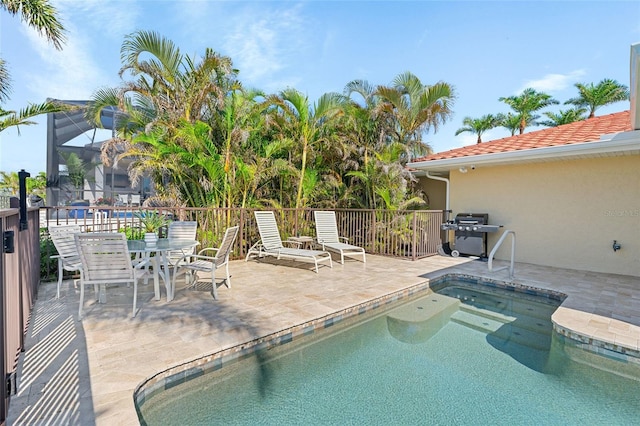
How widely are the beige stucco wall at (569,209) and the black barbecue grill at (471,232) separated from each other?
1.64 feet

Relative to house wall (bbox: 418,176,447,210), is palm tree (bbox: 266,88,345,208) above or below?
above

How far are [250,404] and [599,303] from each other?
575cm

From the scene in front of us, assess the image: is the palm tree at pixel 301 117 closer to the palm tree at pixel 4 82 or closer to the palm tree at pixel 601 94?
the palm tree at pixel 4 82

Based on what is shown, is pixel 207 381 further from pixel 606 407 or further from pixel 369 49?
pixel 369 49

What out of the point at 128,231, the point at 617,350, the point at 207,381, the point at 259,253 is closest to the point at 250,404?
the point at 207,381

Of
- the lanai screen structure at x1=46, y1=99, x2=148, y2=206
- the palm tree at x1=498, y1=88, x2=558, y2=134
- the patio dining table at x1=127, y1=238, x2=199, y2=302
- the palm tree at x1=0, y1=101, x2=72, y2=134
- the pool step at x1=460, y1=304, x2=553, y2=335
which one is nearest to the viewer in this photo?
the patio dining table at x1=127, y1=238, x2=199, y2=302

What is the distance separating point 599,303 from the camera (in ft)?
17.5

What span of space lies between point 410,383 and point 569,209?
7677mm

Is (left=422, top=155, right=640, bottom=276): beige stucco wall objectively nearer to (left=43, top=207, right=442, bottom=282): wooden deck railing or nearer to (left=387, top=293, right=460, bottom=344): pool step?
(left=43, top=207, right=442, bottom=282): wooden deck railing

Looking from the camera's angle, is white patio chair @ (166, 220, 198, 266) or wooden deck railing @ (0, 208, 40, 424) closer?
wooden deck railing @ (0, 208, 40, 424)

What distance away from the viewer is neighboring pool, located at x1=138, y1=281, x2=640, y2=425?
9.26 ft

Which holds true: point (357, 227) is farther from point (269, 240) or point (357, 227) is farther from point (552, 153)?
point (552, 153)

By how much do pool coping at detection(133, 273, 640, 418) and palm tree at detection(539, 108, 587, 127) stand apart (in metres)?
19.5

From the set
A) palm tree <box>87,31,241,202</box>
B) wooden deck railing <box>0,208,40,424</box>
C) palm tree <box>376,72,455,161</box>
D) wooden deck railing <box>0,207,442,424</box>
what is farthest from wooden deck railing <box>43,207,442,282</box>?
wooden deck railing <box>0,208,40,424</box>
